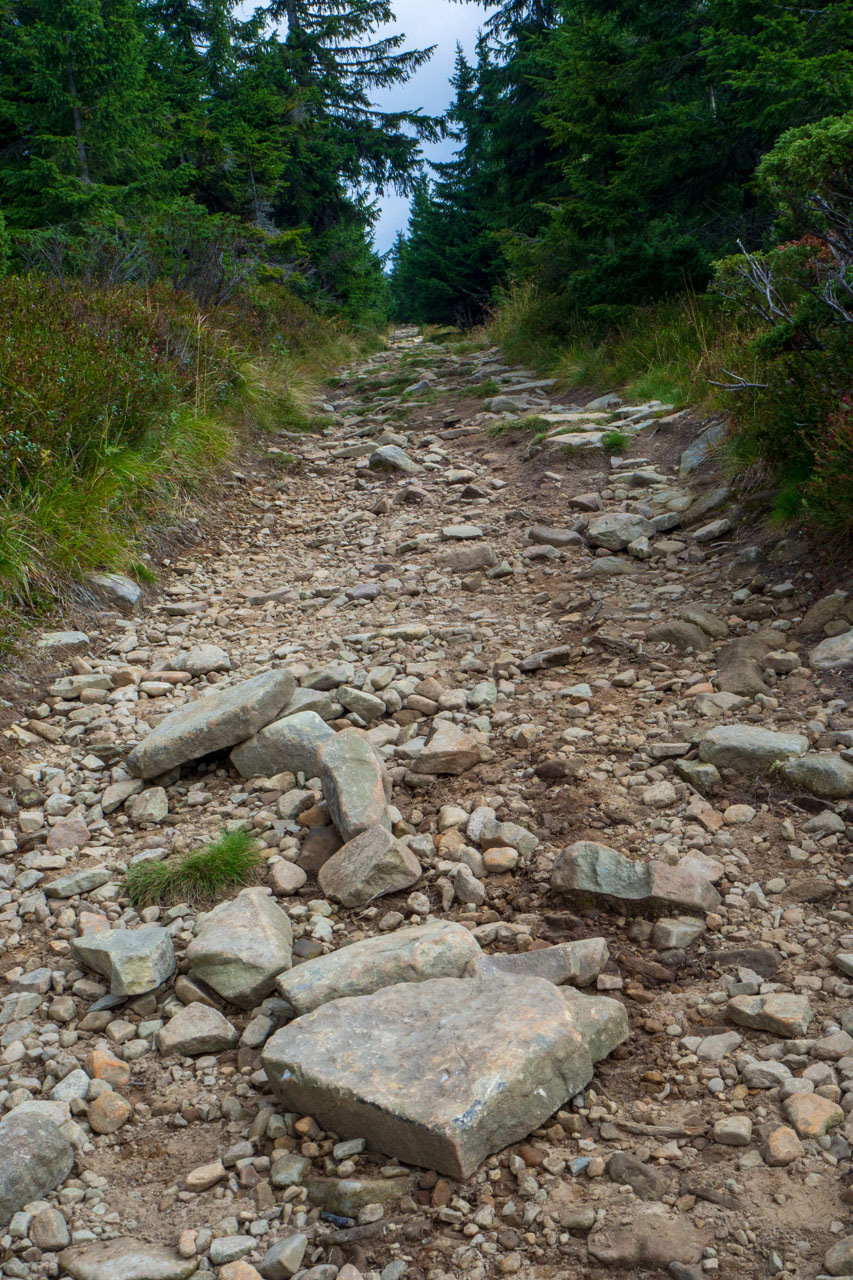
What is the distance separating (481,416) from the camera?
10.7 m

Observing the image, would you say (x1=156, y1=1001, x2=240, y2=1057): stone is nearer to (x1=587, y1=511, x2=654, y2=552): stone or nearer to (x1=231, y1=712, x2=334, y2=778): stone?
(x1=231, y1=712, x2=334, y2=778): stone

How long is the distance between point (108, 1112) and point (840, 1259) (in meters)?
1.78

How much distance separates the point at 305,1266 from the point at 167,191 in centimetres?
1808

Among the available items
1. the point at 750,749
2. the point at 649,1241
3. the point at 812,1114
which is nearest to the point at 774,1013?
the point at 812,1114

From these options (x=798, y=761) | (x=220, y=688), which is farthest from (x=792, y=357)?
(x=220, y=688)

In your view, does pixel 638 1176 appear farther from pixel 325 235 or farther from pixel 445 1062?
pixel 325 235

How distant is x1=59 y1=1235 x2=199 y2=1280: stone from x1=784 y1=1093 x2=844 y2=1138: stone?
4.53 ft

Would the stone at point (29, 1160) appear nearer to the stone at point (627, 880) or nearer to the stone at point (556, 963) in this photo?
the stone at point (556, 963)

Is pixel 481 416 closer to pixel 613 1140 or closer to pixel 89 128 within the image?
pixel 89 128

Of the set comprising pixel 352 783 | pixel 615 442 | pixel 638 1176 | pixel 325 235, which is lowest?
pixel 638 1176

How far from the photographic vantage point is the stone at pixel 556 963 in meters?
2.56

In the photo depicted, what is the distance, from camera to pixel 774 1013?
2301mm

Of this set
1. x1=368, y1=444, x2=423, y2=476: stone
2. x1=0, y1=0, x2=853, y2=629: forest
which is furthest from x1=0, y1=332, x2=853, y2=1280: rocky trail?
x1=368, y1=444, x2=423, y2=476: stone

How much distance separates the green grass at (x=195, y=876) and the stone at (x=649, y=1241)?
182 centimetres
